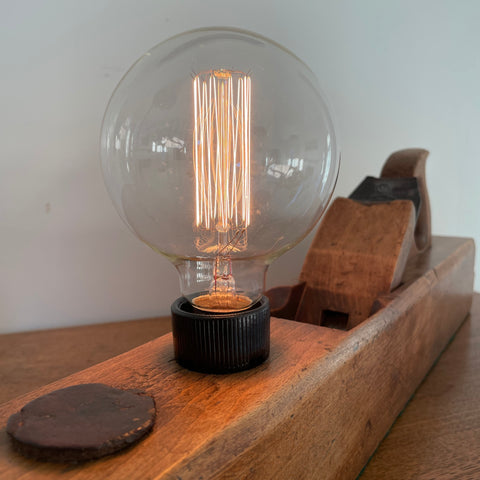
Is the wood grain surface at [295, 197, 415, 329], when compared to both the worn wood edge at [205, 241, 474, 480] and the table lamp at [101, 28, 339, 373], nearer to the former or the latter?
the worn wood edge at [205, 241, 474, 480]

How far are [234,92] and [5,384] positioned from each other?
0.51 metres

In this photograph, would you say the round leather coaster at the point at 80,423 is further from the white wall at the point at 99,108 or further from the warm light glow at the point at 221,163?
the white wall at the point at 99,108

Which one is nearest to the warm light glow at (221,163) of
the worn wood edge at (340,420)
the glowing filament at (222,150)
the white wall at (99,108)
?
the glowing filament at (222,150)

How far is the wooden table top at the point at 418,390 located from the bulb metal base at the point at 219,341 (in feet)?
0.64

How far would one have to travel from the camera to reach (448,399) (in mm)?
617

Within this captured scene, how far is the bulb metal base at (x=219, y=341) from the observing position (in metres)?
0.42

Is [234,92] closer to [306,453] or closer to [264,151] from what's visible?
[264,151]

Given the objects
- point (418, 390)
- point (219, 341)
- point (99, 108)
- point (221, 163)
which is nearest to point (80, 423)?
point (219, 341)

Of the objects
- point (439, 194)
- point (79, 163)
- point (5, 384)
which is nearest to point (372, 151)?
point (439, 194)

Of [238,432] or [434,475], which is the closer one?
[238,432]

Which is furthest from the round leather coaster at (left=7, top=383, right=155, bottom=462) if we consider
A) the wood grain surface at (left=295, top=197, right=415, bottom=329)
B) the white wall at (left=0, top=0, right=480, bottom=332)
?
the white wall at (left=0, top=0, right=480, bottom=332)

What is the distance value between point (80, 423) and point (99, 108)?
0.69 meters

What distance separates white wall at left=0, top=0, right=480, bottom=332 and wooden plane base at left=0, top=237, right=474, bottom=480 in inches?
19.3

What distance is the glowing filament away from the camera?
41 centimetres
